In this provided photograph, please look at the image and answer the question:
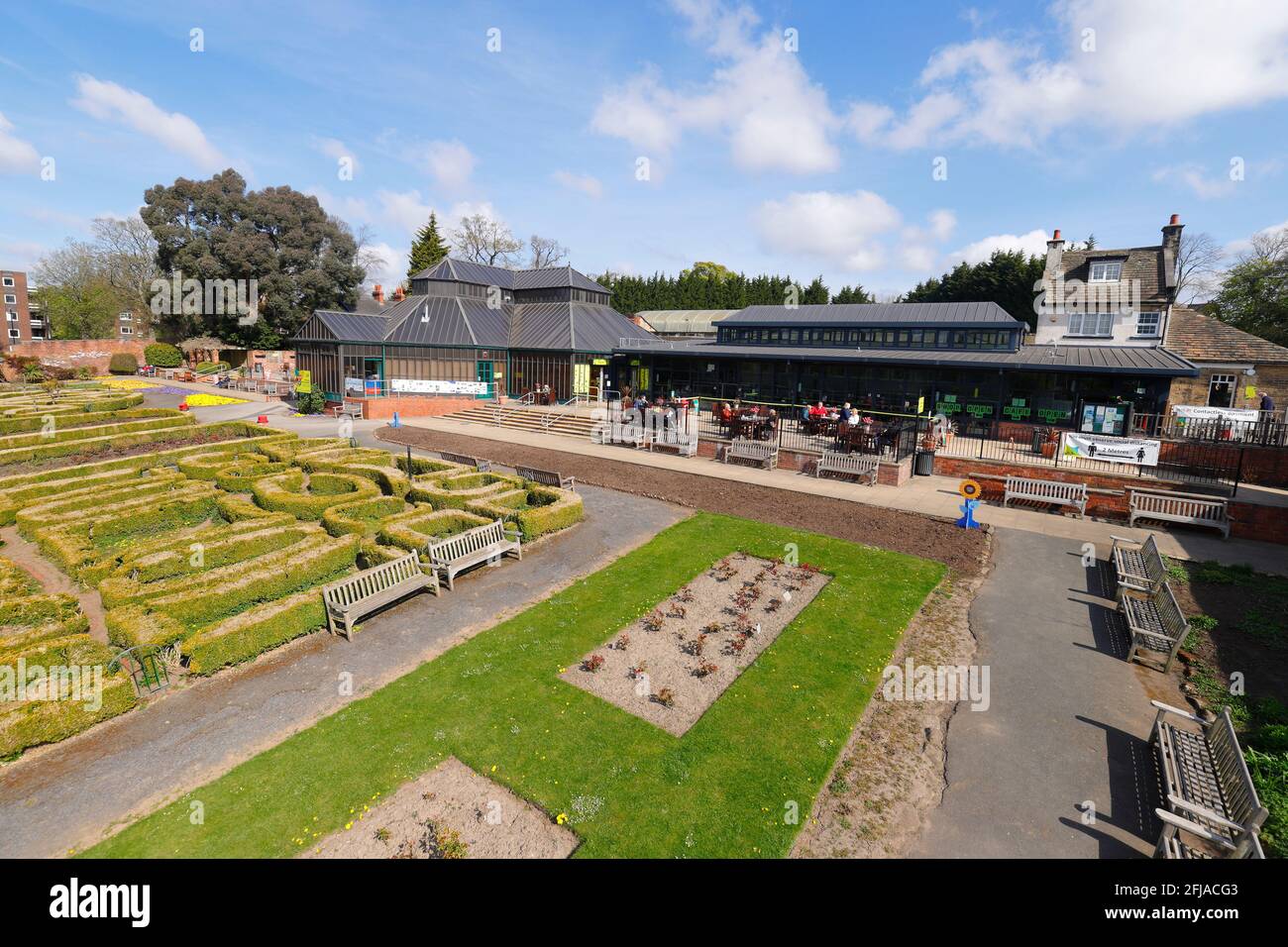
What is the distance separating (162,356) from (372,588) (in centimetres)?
5813

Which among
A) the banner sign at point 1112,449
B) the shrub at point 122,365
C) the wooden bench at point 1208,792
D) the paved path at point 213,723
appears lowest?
the paved path at point 213,723

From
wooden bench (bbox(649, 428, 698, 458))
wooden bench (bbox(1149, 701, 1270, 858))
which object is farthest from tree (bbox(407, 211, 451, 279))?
wooden bench (bbox(1149, 701, 1270, 858))

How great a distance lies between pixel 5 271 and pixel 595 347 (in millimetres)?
95450

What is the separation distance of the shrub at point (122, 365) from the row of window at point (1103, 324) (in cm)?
7337

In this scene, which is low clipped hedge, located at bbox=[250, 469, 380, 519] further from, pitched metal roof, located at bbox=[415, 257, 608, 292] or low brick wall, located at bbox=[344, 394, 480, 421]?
pitched metal roof, located at bbox=[415, 257, 608, 292]

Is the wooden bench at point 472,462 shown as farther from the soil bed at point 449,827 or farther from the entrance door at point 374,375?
the entrance door at point 374,375

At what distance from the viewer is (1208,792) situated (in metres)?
6.16

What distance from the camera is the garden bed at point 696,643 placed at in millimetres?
8453

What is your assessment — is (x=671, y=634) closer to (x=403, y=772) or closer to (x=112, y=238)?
(x=403, y=772)

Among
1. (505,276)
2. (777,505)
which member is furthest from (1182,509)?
(505,276)

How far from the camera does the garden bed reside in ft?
27.7

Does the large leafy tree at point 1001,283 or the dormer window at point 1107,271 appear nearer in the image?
the dormer window at point 1107,271

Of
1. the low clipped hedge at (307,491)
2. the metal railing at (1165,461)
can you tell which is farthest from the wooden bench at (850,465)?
the low clipped hedge at (307,491)
